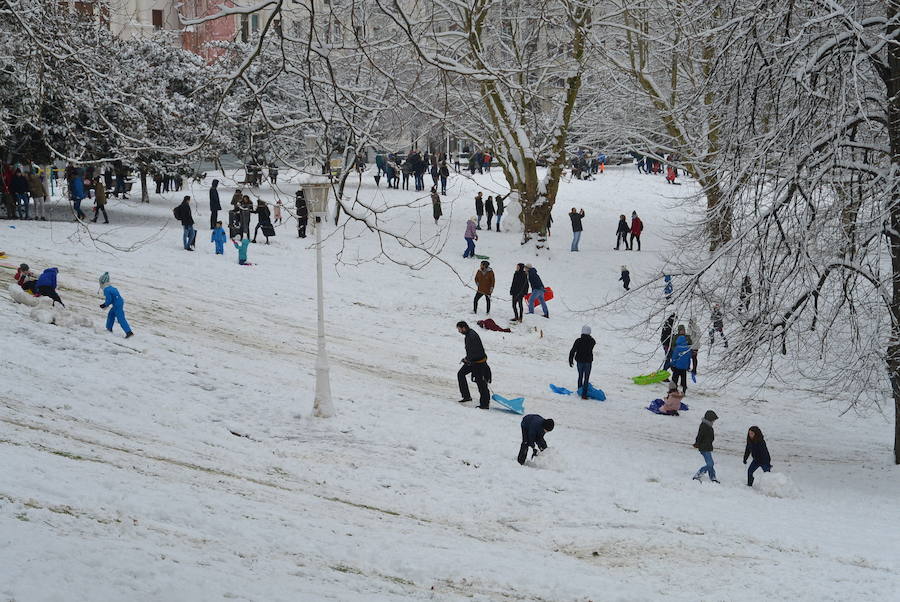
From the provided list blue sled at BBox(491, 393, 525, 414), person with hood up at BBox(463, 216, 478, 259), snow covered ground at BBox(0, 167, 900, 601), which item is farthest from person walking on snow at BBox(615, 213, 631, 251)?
blue sled at BBox(491, 393, 525, 414)

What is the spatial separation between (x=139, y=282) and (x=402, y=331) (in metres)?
6.29

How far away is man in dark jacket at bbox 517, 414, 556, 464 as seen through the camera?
14.3 meters

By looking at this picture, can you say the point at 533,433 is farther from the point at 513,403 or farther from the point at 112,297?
the point at 112,297

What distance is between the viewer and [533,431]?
563 inches

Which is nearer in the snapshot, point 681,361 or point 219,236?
point 681,361

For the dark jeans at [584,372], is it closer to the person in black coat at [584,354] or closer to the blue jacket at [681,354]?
the person in black coat at [584,354]

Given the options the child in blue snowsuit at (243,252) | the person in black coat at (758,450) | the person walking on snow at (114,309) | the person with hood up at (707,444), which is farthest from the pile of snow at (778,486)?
the child in blue snowsuit at (243,252)

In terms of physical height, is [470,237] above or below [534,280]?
above

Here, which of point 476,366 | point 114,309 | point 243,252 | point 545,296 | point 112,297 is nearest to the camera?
point 112,297

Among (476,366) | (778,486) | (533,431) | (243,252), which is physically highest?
(243,252)

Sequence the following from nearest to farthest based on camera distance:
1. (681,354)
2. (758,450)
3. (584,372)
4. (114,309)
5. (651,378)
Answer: (758,450), (114,309), (681,354), (584,372), (651,378)

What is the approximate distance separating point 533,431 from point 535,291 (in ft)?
39.1

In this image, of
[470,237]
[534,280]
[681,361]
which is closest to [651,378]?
[681,361]

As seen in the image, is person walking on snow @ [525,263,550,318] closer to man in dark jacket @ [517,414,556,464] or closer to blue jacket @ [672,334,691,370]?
blue jacket @ [672,334,691,370]
